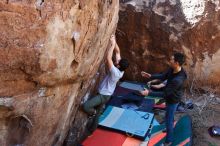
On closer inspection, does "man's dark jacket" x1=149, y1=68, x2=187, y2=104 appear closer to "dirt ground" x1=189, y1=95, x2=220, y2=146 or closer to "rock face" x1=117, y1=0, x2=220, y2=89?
"dirt ground" x1=189, y1=95, x2=220, y2=146

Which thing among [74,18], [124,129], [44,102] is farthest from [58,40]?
[124,129]

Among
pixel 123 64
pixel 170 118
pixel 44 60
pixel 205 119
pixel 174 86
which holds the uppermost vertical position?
pixel 44 60

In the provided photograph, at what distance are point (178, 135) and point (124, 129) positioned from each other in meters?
0.90

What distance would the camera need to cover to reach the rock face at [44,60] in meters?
3.71

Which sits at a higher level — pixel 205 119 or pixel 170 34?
pixel 170 34

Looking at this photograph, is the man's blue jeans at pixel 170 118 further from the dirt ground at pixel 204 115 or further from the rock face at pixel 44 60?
the rock face at pixel 44 60

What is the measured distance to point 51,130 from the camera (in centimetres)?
481

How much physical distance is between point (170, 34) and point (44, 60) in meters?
4.55

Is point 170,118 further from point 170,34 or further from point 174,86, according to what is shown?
point 170,34

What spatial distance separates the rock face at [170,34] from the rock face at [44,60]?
3.13m

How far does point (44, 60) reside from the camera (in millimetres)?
3973

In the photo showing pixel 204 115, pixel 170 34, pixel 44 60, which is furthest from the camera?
pixel 170 34

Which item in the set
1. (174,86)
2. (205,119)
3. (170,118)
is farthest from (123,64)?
(205,119)

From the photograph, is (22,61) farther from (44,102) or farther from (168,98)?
(168,98)
